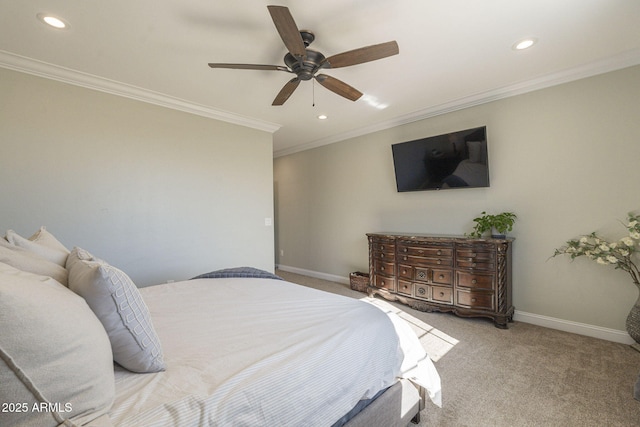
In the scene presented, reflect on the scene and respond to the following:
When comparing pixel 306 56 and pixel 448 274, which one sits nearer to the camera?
pixel 306 56

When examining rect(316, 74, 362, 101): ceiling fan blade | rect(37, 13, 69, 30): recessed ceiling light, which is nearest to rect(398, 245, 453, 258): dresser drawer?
rect(316, 74, 362, 101): ceiling fan blade

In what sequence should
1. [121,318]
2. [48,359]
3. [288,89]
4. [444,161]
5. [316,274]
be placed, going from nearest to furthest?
[48,359] → [121,318] → [288,89] → [444,161] → [316,274]

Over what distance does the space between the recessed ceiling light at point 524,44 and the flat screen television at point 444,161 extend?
90 cm

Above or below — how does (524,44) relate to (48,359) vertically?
above

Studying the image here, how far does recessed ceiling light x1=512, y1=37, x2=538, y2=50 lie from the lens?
2.21 metres

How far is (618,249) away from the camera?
243 cm

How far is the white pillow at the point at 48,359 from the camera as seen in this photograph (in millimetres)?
591

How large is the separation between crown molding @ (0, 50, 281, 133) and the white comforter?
2380mm

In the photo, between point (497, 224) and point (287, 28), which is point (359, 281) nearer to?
point (497, 224)

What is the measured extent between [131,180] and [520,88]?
4.36m

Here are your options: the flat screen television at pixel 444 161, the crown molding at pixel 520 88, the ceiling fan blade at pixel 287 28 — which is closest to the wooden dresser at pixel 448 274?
the flat screen television at pixel 444 161

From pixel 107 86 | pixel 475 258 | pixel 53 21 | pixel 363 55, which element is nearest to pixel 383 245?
pixel 475 258

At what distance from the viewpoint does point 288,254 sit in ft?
19.1

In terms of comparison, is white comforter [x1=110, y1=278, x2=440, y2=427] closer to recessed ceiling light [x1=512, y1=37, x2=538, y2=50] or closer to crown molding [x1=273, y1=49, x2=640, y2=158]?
recessed ceiling light [x1=512, y1=37, x2=538, y2=50]
